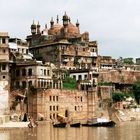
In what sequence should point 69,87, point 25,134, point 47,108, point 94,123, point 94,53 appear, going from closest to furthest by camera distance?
point 25,134, point 94,123, point 47,108, point 69,87, point 94,53

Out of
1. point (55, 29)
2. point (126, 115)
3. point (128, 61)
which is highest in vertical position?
point (55, 29)

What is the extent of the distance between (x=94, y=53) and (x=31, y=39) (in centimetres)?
1055

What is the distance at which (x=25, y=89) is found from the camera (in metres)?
74.6

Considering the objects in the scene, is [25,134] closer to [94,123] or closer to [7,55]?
[94,123]

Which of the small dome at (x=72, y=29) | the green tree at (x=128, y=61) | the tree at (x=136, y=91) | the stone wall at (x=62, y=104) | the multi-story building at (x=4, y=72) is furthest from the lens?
the green tree at (x=128, y=61)

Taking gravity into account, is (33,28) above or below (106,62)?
above

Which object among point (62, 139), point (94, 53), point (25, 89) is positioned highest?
point (94, 53)

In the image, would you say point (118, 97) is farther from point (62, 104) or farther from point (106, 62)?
point (106, 62)

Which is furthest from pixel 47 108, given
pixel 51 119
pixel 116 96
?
pixel 116 96

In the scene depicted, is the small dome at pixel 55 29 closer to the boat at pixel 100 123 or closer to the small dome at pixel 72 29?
the small dome at pixel 72 29

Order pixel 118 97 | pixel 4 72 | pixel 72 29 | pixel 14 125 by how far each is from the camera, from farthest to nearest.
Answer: pixel 72 29
pixel 118 97
pixel 4 72
pixel 14 125

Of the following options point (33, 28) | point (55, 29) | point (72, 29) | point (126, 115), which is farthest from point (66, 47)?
point (126, 115)

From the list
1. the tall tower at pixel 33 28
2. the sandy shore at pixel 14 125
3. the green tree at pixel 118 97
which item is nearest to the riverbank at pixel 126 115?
the green tree at pixel 118 97

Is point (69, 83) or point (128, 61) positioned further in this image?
point (128, 61)
